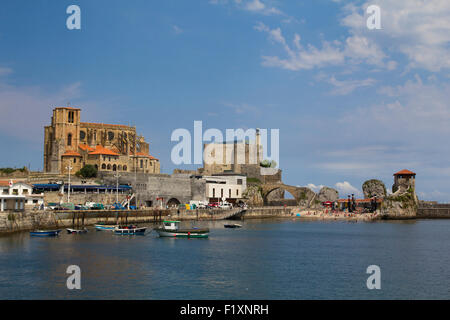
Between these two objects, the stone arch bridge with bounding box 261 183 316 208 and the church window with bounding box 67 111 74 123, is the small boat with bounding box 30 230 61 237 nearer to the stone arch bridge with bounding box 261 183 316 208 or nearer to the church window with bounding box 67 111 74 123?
the church window with bounding box 67 111 74 123

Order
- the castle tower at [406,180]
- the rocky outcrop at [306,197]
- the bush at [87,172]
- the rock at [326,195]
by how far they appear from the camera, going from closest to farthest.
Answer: the bush at [87,172] < the castle tower at [406,180] < the rocky outcrop at [306,197] < the rock at [326,195]

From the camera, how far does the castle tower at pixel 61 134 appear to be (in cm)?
11206

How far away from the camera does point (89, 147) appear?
383 feet

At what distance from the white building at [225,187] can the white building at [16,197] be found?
5134cm

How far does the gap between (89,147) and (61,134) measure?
6.91 metres

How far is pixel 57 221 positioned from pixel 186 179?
4647 centimetres

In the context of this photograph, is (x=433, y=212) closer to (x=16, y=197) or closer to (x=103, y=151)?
(x=103, y=151)

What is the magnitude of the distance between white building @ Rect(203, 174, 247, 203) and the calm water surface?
197 feet

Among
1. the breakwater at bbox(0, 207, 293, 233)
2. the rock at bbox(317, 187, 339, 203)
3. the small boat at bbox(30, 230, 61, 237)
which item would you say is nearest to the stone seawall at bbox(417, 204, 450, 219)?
the rock at bbox(317, 187, 339, 203)

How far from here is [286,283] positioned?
3759 centimetres

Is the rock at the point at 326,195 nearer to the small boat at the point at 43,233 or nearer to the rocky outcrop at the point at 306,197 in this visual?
the rocky outcrop at the point at 306,197

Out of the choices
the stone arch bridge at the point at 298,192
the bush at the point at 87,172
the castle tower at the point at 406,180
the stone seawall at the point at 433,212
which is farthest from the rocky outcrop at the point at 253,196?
the bush at the point at 87,172

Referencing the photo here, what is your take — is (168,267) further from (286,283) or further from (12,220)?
(12,220)

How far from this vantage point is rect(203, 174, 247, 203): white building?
12638cm
